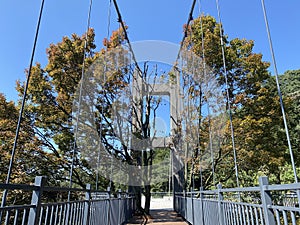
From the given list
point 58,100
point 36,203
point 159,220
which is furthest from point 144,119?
point 36,203

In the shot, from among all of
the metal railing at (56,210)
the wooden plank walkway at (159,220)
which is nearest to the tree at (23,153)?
the wooden plank walkway at (159,220)

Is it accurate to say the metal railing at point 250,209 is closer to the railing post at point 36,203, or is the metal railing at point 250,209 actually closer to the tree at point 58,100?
the railing post at point 36,203

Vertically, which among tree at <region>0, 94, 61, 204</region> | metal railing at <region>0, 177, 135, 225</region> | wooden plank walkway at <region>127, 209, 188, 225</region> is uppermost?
tree at <region>0, 94, 61, 204</region>

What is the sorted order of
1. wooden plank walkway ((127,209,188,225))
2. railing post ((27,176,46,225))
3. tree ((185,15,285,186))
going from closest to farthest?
A: railing post ((27,176,46,225)) < wooden plank walkway ((127,209,188,225)) < tree ((185,15,285,186))

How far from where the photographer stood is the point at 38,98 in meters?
5.58

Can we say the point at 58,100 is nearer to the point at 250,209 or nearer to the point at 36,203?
the point at 36,203

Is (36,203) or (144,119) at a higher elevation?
(144,119)

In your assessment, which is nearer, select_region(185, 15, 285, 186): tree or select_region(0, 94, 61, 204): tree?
select_region(0, 94, 61, 204): tree

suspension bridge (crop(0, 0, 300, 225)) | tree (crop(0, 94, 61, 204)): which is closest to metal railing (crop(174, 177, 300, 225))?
suspension bridge (crop(0, 0, 300, 225))

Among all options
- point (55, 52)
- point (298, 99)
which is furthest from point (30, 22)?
point (298, 99)

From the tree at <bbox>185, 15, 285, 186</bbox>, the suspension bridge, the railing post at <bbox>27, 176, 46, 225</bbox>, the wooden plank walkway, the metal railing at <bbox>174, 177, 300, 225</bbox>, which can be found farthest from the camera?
the suspension bridge

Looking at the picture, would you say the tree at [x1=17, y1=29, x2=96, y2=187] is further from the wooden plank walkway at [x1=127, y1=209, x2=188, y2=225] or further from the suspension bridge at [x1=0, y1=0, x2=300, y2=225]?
the wooden plank walkway at [x1=127, y1=209, x2=188, y2=225]

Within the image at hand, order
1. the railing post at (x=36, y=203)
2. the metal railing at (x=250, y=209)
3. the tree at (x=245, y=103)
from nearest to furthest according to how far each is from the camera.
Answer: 1. the metal railing at (x=250, y=209)
2. the railing post at (x=36, y=203)
3. the tree at (x=245, y=103)

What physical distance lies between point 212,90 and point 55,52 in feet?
14.2
